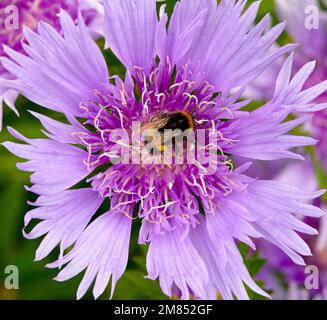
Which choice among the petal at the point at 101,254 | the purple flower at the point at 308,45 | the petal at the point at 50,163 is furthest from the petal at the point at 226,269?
the purple flower at the point at 308,45

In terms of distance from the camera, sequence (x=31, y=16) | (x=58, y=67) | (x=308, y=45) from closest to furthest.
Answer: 1. (x=58, y=67)
2. (x=31, y=16)
3. (x=308, y=45)

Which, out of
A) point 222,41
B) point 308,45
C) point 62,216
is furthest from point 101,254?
point 308,45

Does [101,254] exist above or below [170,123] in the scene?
below

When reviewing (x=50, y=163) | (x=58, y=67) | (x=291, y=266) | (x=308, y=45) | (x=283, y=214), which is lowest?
(x=291, y=266)

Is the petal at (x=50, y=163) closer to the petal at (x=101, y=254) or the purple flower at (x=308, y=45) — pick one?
the petal at (x=101, y=254)

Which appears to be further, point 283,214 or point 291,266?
point 291,266

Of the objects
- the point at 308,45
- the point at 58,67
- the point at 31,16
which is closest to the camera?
the point at 58,67

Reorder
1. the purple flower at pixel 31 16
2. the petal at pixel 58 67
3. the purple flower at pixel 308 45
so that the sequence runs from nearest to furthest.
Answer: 1. the petal at pixel 58 67
2. the purple flower at pixel 31 16
3. the purple flower at pixel 308 45

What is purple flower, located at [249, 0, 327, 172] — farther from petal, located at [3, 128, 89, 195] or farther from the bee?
petal, located at [3, 128, 89, 195]

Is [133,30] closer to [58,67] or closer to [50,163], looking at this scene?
[58,67]
